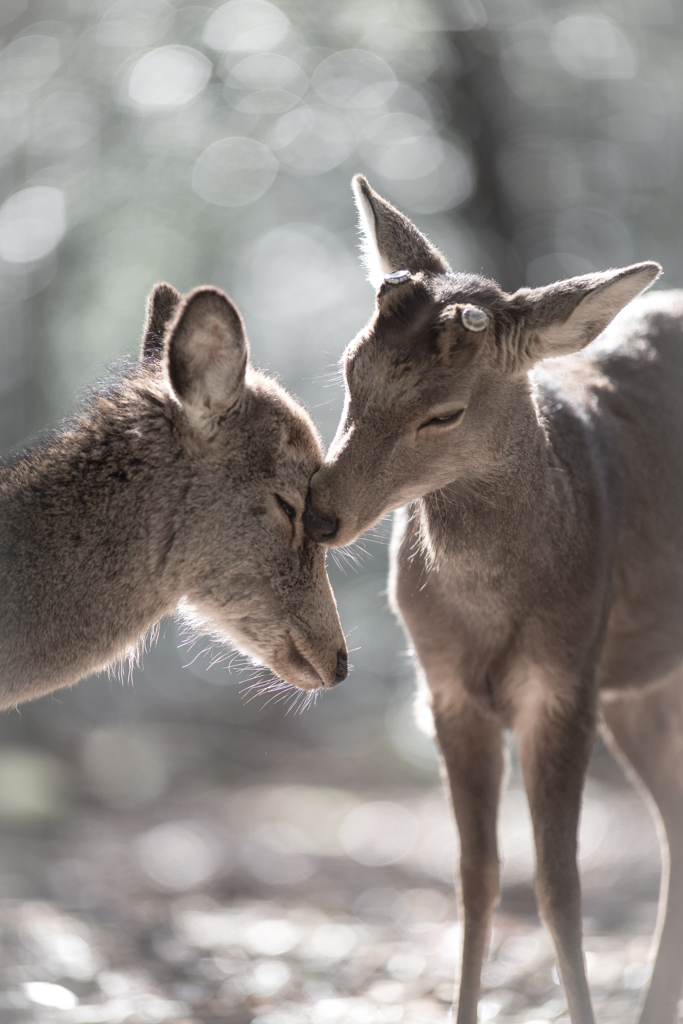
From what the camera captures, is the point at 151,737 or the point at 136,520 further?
the point at 151,737

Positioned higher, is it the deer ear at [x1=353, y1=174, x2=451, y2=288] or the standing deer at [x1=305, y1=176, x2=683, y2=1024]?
the deer ear at [x1=353, y1=174, x2=451, y2=288]

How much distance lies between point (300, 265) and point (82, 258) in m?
2.22

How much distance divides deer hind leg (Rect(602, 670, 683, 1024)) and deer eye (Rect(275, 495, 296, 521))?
6.68 ft

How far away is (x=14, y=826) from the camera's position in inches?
364

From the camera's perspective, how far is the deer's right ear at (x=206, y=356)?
348cm

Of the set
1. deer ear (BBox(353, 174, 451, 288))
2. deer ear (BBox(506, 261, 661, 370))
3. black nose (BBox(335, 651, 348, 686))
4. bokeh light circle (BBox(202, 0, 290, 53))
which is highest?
bokeh light circle (BBox(202, 0, 290, 53))

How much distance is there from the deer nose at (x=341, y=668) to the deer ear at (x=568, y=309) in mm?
1304

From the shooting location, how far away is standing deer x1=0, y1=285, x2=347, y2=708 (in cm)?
366

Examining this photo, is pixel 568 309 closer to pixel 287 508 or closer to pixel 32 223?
pixel 287 508

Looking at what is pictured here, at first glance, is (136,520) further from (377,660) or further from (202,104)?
(377,660)

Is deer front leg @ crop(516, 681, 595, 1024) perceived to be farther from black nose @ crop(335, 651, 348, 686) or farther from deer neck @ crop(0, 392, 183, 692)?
deer neck @ crop(0, 392, 183, 692)

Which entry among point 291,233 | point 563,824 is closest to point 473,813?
point 563,824

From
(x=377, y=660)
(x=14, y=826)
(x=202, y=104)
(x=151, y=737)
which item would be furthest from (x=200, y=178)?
(x=151, y=737)

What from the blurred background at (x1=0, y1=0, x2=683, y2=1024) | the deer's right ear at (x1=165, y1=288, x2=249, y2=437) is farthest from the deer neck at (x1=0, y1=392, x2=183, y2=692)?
the blurred background at (x1=0, y1=0, x2=683, y2=1024)
